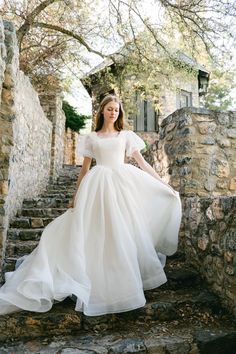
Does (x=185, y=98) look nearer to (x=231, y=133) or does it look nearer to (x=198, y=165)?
(x=231, y=133)

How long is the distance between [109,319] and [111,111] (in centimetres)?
177

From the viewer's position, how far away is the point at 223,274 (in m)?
2.44

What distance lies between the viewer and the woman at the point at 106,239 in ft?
7.16

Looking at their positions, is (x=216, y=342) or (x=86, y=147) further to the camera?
(x=86, y=147)

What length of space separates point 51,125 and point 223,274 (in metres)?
6.11

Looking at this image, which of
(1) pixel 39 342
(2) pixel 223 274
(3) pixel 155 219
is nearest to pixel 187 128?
(3) pixel 155 219

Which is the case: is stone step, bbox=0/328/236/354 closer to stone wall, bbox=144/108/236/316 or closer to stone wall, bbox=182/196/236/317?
stone wall, bbox=182/196/236/317

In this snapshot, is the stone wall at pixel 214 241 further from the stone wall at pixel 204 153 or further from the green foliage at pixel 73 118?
the green foliage at pixel 73 118

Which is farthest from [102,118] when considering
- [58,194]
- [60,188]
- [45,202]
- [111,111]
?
[60,188]

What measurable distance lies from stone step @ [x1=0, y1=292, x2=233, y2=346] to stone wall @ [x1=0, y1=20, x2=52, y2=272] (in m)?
0.94

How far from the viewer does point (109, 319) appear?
226cm

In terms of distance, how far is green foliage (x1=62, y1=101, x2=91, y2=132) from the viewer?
13.0 m

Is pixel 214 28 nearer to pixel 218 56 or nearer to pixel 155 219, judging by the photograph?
pixel 218 56

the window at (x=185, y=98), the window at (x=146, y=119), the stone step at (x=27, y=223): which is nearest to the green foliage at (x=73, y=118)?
the window at (x=146, y=119)
